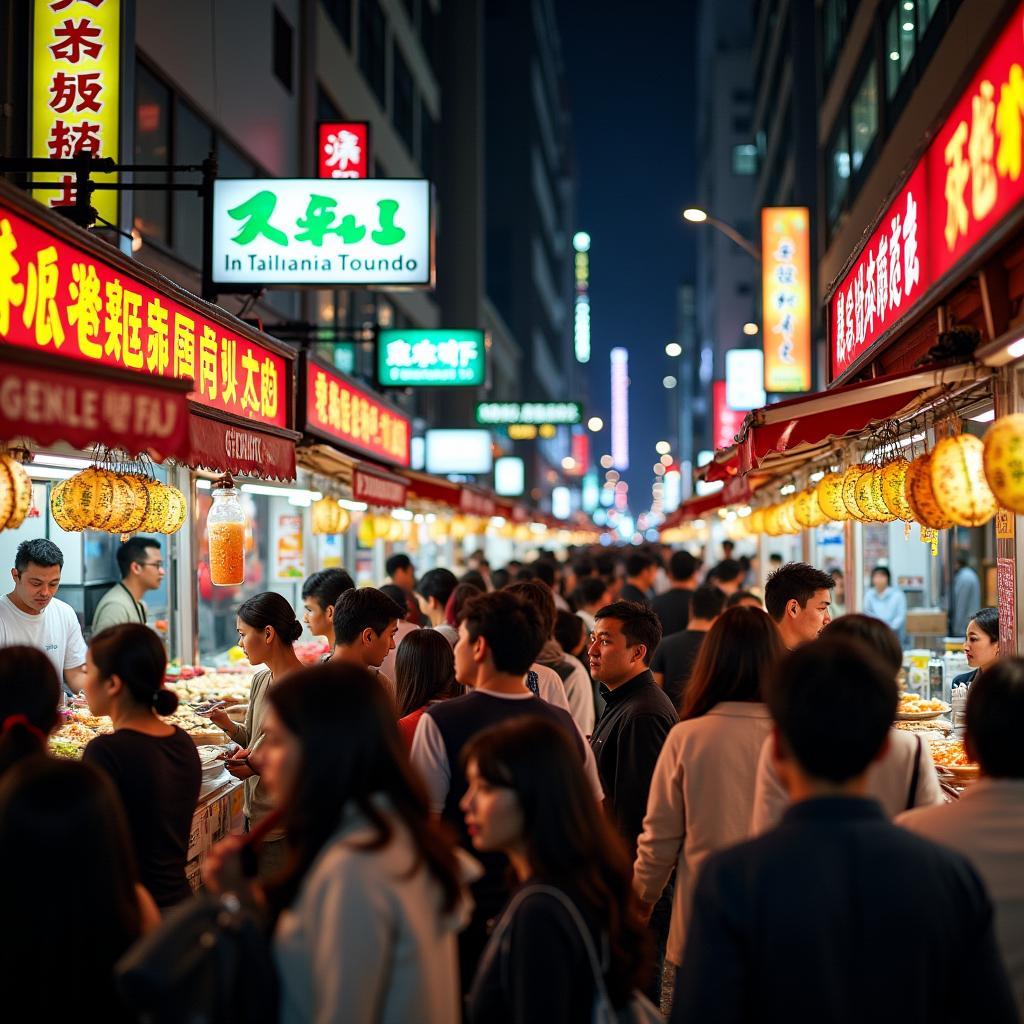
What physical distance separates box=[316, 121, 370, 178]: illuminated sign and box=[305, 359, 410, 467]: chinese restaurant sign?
438 cm

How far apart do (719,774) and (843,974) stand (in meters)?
1.97

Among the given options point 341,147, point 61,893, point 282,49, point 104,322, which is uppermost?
point 282,49

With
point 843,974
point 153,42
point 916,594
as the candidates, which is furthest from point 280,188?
point 916,594

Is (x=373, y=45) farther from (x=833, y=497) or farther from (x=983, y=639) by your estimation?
(x=983, y=639)

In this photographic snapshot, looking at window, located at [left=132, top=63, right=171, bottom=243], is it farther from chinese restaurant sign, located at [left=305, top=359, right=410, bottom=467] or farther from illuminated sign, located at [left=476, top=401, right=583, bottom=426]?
illuminated sign, located at [left=476, top=401, right=583, bottom=426]

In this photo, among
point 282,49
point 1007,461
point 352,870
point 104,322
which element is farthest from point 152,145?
point 352,870

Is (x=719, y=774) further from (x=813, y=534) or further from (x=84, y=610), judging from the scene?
(x=813, y=534)

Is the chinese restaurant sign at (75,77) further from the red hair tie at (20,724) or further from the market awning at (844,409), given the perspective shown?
the red hair tie at (20,724)

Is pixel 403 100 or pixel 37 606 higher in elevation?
pixel 403 100

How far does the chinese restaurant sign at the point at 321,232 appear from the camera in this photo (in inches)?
433

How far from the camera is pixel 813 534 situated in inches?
586

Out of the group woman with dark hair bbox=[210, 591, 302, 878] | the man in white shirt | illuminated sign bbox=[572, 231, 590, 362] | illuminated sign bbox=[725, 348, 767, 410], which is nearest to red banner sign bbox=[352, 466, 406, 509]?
the man in white shirt

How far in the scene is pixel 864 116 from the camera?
20.4m

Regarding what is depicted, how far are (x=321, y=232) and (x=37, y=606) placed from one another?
197 inches
